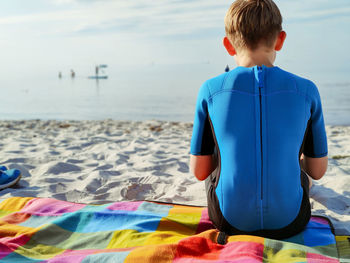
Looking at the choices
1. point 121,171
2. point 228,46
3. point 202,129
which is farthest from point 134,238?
point 121,171

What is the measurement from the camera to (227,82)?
170cm

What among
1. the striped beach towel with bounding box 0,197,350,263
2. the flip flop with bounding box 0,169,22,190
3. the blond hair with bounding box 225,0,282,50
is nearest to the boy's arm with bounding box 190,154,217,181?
the striped beach towel with bounding box 0,197,350,263

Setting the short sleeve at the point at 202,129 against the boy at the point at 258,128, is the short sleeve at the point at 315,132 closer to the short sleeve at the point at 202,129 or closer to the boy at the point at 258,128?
the boy at the point at 258,128

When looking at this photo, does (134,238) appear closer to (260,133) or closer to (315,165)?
(260,133)

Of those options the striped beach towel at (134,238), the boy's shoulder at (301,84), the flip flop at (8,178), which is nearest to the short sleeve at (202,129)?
the boy's shoulder at (301,84)

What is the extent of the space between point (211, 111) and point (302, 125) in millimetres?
463

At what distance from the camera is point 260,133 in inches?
64.9

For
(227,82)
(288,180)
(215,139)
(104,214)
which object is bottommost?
(104,214)

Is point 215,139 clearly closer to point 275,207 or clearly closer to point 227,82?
point 227,82

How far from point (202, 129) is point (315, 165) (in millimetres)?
689

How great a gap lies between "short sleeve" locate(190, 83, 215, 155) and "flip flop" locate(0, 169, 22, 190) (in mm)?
2265

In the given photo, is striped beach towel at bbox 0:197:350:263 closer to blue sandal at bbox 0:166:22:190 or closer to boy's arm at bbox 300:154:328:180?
boy's arm at bbox 300:154:328:180

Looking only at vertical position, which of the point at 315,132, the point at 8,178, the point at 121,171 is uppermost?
the point at 315,132

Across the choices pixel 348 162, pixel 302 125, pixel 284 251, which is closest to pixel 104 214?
pixel 284 251
